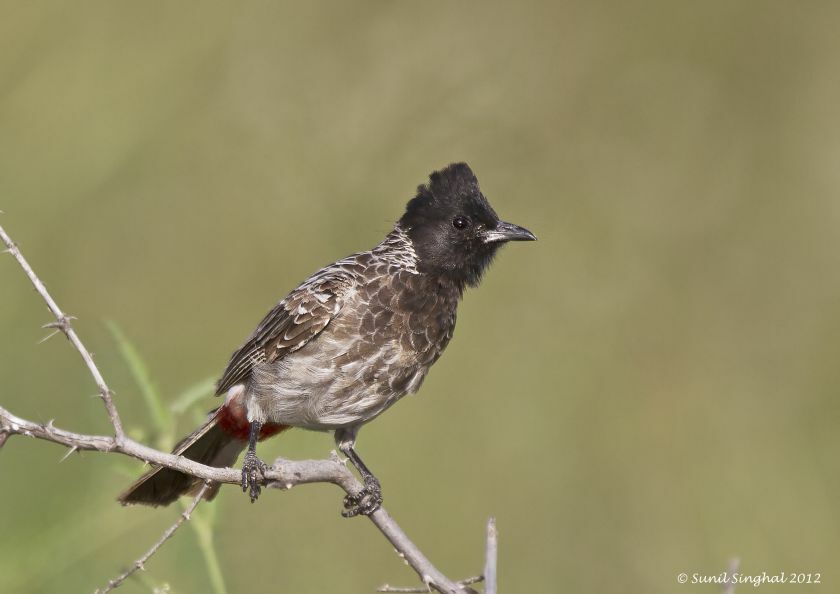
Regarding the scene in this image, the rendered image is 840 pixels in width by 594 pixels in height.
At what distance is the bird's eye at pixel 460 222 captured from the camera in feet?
14.3

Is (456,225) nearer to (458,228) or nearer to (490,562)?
(458,228)

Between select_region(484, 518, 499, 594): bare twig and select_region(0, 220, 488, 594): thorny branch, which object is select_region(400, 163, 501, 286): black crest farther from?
select_region(484, 518, 499, 594): bare twig

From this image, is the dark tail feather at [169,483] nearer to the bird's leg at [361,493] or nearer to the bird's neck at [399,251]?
the bird's leg at [361,493]

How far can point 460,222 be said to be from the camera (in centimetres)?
434

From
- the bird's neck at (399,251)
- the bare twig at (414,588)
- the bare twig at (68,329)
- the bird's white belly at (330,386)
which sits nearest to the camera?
the bare twig at (68,329)

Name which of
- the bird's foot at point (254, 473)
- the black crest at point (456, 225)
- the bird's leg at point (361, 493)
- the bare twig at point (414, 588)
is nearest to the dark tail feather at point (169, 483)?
the bird's foot at point (254, 473)

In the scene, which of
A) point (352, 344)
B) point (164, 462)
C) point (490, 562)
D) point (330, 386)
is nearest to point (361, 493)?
point (330, 386)

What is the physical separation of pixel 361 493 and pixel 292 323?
729 millimetres

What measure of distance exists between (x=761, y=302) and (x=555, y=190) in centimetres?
131

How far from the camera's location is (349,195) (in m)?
6.84

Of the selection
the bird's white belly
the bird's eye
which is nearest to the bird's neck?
the bird's eye

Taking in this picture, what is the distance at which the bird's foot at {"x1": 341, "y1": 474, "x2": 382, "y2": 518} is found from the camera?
3.63 metres

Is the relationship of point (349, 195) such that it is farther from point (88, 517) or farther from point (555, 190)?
point (88, 517)

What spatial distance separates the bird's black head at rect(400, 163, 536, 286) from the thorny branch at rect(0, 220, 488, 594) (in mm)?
1113
